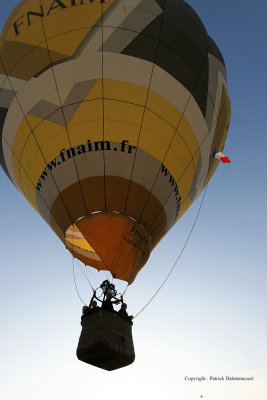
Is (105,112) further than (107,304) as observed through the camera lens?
Yes

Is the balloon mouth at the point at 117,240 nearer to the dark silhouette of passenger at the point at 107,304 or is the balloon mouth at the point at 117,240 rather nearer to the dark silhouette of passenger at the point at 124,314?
the dark silhouette of passenger at the point at 107,304

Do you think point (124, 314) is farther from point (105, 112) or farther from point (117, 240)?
point (105, 112)

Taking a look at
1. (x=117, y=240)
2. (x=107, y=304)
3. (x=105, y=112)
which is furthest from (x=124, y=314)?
(x=105, y=112)

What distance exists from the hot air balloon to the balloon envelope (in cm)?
2

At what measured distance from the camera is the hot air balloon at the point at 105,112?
6.25 meters

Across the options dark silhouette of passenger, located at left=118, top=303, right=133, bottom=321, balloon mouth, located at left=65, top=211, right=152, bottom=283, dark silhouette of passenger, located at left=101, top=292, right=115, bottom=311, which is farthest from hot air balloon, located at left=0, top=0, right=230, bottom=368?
dark silhouette of passenger, located at left=118, top=303, right=133, bottom=321

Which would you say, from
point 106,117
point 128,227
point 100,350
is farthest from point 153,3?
point 100,350

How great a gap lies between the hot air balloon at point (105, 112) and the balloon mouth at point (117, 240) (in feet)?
0.06

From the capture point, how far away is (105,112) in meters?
6.27

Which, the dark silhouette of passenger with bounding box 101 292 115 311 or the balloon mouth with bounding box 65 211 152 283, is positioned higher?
the balloon mouth with bounding box 65 211 152 283

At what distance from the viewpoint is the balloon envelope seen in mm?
6250

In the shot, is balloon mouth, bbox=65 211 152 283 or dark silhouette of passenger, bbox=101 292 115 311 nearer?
dark silhouette of passenger, bbox=101 292 115 311

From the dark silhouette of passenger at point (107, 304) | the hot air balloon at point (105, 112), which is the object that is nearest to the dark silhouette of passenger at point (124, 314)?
the dark silhouette of passenger at point (107, 304)

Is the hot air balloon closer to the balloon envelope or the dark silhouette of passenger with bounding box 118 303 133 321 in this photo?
the balloon envelope
